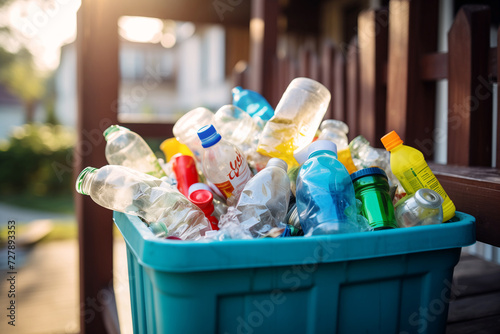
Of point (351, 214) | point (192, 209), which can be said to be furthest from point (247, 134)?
point (351, 214)

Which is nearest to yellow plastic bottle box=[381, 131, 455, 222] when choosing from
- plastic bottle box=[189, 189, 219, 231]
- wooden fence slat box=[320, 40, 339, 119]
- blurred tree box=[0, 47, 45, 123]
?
plastic bottle box=[189, 189, 219, 231]

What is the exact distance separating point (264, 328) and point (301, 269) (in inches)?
5.6

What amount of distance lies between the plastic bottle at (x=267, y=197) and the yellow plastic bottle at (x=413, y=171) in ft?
0.99

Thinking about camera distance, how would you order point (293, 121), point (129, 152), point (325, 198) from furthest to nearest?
point (129, 152) < point (293, 121) < point (325, 198)

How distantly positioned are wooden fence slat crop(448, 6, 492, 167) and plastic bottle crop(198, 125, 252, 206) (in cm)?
91

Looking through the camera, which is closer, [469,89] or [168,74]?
[469,89]

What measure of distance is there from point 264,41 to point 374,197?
2.02m

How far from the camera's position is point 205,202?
1.05m

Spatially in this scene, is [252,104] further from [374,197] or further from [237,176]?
Answer: [374,197]

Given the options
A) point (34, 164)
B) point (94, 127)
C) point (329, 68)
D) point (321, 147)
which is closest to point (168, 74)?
point (34, 164)

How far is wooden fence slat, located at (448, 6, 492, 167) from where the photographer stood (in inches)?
58.7

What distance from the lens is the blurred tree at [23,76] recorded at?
20.3 metres

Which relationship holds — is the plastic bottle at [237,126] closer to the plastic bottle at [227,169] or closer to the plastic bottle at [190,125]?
the plastic bottle at [190,125]

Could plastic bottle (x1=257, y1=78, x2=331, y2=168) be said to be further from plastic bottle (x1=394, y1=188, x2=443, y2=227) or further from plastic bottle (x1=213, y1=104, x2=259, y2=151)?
plastic bottle (x1=394, y1=188, x2=443, y2=227)
